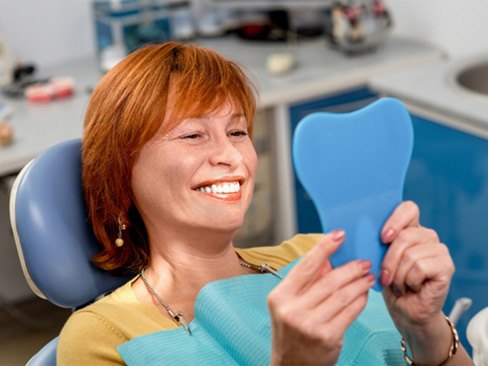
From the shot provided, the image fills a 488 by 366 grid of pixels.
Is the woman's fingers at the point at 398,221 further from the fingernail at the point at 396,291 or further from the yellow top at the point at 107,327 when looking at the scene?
the yellow top at the point at 107,327

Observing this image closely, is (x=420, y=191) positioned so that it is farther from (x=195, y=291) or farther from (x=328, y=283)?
(x=328, y=283)

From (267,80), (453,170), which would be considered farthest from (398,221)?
(267,80)

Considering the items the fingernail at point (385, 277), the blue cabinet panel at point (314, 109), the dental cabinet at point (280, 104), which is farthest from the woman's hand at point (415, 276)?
the blue cabinet panel at point (314, 109)

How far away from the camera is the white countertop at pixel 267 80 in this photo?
98.8 inches

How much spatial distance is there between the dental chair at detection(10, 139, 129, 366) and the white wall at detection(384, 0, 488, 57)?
5.40 feet

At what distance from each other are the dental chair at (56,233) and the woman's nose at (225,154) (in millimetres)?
334

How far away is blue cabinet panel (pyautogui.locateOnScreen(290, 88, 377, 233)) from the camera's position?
2873 millimetres

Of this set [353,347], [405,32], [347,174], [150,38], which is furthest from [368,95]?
[347,174]

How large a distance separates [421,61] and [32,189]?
180 centimetres

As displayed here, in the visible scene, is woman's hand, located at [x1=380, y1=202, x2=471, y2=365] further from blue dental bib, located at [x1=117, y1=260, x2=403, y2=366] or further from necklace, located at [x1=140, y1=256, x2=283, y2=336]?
necklace, located at [x1=140, y1=256, x2=283, y2=336]

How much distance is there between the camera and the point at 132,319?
1.46 m

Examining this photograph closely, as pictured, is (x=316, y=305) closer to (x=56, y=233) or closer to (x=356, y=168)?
(x=356, y=168)

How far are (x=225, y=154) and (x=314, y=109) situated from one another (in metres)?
1.50

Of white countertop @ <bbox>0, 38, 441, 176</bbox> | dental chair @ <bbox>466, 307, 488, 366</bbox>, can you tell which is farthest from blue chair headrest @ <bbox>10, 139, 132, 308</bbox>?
white countertop @ <bbox>0, 38, 441, 176</bbox>
